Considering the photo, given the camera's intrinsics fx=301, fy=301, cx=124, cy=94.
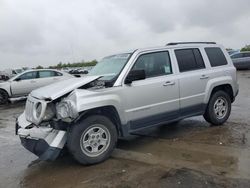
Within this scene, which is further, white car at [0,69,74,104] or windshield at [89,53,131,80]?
white car at [0,69,74,104]

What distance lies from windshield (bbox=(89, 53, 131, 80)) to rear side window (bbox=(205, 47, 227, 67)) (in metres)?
2.17

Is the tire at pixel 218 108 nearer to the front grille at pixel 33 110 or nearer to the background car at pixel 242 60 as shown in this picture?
the front grille at pixel 33 110

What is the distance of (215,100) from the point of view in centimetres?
686

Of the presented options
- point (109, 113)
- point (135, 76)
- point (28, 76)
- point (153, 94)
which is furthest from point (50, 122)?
point (28, 76)

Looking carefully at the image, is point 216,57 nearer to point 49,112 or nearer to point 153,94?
point 153,94

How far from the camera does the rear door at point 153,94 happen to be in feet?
17.6

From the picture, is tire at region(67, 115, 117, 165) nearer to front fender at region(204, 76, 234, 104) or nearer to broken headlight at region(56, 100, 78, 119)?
broken headlight at region(56, 100, 78, 119)

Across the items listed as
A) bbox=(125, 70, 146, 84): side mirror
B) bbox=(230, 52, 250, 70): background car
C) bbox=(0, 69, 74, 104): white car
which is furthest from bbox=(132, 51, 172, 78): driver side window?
bbox=(230, 52, 250, 70): background car

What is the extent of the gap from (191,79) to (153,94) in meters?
1.12

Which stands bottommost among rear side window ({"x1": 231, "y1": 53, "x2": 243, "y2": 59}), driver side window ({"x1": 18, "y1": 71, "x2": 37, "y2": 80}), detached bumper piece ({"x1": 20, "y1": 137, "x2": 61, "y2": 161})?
detached bumper piece ({"x1": 20, "y1": 137, "x2": 61, "y2": 161})

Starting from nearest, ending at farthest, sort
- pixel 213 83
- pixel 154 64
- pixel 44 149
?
pixel 44 149
pixel 154 64
pixel 213 83

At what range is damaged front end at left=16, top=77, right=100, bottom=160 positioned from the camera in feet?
15.1

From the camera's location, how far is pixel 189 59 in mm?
6469

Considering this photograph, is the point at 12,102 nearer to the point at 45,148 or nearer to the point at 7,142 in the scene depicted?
the point at 7,142
